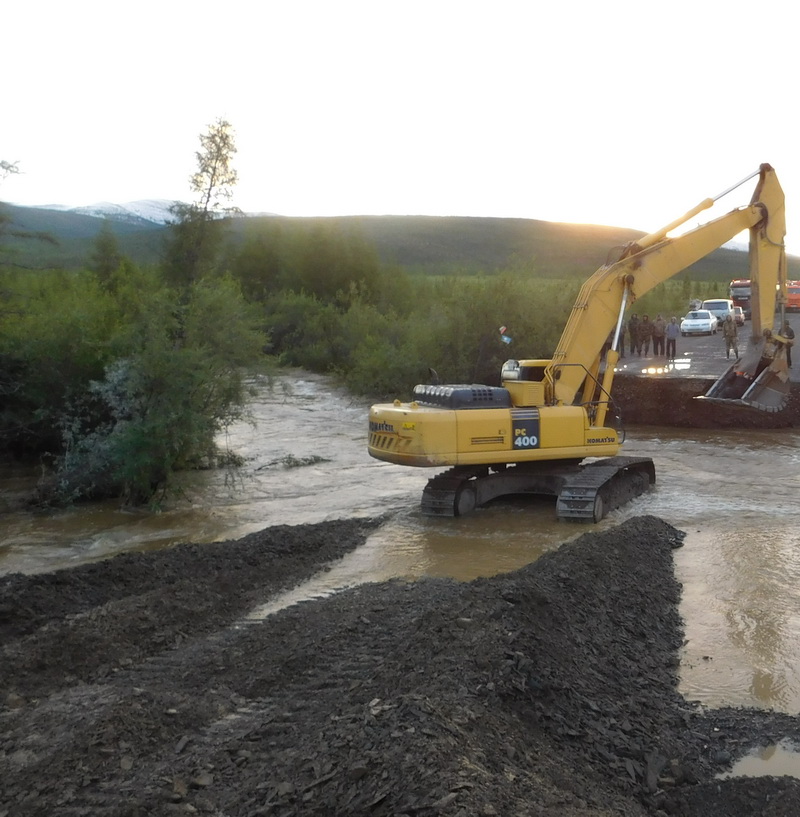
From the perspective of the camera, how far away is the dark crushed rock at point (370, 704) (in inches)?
197

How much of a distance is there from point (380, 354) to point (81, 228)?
89.7 metres

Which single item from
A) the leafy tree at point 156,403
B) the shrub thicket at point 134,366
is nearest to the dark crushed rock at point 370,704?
the leafy tree at point 156,403

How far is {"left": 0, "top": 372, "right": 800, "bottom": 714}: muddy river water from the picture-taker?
8.66 meters

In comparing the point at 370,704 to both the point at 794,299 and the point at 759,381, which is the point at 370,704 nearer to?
the point at 759,381

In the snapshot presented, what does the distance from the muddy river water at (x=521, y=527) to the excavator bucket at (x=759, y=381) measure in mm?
1535

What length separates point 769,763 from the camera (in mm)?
6137

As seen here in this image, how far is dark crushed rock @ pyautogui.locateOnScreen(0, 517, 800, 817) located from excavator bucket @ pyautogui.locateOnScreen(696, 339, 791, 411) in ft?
20.7

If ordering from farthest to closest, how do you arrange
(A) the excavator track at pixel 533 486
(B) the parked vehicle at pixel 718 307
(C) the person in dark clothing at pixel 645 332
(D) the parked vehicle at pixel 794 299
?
(D) the parked vehicle at pixel 794 299
(B) the parked vehicle at pixel 718 307
(C) the person in dark clothing at pixel 645 332
(A) the excavator track at pixel 533 486

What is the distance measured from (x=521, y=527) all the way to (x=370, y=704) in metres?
7.53

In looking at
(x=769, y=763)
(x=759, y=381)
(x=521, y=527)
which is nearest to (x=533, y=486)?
(x=521, y=527)

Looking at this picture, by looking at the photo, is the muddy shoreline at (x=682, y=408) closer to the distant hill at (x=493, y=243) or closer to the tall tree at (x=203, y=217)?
the tall tree at (x=203, y=217)

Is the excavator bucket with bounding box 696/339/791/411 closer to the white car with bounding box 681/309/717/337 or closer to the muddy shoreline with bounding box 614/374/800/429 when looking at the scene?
the muddy shoreline with bounding box 614/374/800/429

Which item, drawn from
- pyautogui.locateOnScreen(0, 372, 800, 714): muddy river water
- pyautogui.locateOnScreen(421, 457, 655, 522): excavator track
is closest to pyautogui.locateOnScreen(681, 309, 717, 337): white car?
pyautogui.locateOnScreen(0, 372, 800, 714): muddy river water

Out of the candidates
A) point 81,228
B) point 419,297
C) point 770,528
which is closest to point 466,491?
point 770,528
